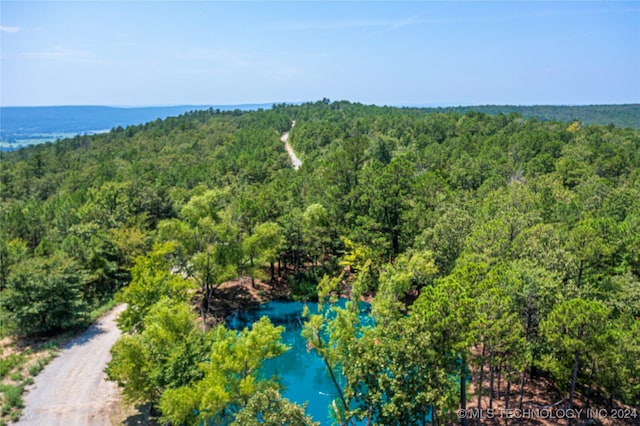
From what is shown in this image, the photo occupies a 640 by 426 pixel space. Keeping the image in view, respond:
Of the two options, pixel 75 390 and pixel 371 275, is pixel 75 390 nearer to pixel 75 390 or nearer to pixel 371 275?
pixel 75 390

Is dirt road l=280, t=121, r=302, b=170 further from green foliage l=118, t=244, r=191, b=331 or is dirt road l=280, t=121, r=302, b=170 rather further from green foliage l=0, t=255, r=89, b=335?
green foliage l=118, t=244, r=191, b=331

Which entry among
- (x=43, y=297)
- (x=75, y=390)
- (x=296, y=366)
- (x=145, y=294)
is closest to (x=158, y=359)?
(x=145, y=294)

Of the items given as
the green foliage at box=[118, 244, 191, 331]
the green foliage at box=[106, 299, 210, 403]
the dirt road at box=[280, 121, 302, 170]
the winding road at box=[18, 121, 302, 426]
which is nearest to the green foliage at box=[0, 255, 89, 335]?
the winding road at box=[18, 121, 302, 426]

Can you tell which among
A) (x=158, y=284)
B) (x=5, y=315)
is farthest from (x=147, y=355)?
(x=5, y=315)

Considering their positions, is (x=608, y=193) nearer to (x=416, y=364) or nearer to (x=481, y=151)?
(x=481, y=151)

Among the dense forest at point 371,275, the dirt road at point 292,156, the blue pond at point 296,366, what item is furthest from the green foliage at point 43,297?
the dirt road at point 292,156

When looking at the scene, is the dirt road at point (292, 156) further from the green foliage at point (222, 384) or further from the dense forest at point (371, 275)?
the green foliage at point (222, 384)
